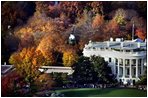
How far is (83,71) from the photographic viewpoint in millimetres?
3602

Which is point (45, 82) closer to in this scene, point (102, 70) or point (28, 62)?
point (28, 62)

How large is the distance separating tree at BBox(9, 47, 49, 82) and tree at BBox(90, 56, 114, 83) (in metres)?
0.31

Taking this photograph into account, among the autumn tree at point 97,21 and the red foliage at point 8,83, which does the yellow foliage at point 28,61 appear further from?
the autumn tree at point 97,21

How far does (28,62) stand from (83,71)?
0.36m

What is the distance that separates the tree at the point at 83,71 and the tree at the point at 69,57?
28 mm

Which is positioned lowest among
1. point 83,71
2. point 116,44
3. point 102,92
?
point 102,92

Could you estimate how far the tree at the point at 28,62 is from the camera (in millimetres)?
3541

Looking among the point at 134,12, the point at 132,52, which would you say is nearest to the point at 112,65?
the point at 132,52

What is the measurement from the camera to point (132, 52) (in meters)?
3.55

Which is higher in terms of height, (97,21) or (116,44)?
(97,21)

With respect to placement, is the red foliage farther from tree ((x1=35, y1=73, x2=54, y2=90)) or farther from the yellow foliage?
tree ((x1=35, y1=73, x2=54, y2=90))

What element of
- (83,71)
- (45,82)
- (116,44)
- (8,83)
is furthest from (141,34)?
(8,83)

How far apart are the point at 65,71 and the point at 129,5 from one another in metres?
0.60

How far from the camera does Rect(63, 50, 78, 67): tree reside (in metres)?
3.58
